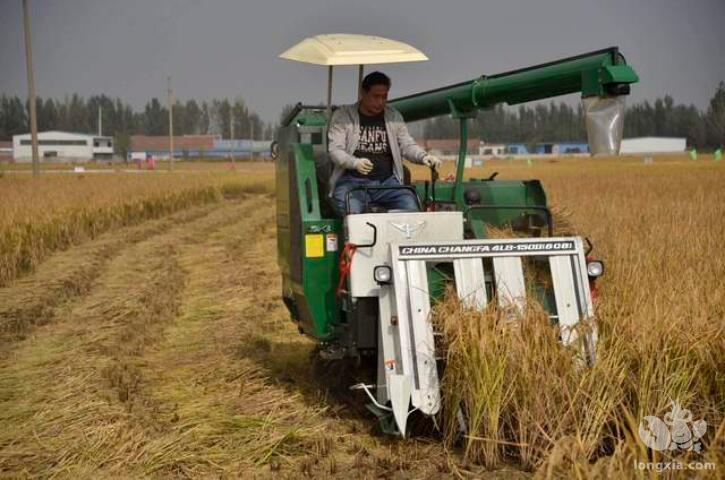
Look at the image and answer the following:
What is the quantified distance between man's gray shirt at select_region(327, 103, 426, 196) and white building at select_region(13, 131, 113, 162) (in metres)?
134

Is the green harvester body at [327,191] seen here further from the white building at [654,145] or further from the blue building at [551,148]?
the white building at [654,145]

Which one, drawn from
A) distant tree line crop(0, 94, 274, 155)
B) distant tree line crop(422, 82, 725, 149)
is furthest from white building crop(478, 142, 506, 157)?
distant tree line crop(0, 94, 274, 155)

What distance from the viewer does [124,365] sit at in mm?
7918

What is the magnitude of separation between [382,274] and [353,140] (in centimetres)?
175

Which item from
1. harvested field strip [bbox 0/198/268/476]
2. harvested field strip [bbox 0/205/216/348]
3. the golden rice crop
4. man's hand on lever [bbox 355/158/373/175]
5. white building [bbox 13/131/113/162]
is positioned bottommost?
harvested field strip [bbox 0/198/268/476]

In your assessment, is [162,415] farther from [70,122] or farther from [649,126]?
[70,122]

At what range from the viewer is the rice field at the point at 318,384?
16.5ft

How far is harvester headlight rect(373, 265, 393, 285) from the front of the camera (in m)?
5.58

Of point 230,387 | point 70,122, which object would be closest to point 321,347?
point 230,387

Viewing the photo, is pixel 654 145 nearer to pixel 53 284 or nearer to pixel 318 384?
pixel 53 284

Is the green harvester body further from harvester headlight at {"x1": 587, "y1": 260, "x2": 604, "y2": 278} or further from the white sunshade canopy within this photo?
harvester headlight at {"x1": 587, "y1": 260, "x2": 604, "y2": 278}

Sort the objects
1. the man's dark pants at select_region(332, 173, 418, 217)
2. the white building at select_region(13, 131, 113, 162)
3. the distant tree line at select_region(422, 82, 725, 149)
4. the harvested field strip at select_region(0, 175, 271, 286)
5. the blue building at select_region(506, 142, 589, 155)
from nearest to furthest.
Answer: the man's dark pants at select_region(332, 173, 418, 217)
the harvested field strip at select_region(0, 175, 271, 286)
the distant tree line at select_region(422, 82, 725, 149)
the blue building at select_region(506, 142, 589, 155)
the white building at select_region(13, 131, 113, 162)

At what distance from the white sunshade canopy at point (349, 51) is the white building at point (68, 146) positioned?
5279 inches

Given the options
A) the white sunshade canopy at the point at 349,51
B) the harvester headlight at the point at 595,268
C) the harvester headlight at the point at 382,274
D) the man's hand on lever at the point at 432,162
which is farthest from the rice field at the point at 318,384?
the white sunshade canopy at the point at 349,51
